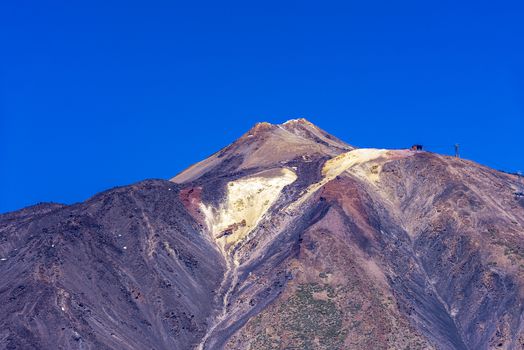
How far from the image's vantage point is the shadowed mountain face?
104688 mm

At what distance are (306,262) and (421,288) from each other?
12380mm

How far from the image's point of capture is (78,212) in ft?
425

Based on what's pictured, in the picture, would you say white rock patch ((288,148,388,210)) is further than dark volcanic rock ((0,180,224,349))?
Yes

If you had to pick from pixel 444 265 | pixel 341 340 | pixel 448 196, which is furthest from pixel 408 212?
pixel 341 340

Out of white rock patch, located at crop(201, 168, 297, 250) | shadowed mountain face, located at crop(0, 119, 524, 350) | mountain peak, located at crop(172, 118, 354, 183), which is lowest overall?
shadowed mountain face, located at crop(0, 119, 524, 350)

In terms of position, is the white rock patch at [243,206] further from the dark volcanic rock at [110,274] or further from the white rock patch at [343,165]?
the white rock patch at [343,165]

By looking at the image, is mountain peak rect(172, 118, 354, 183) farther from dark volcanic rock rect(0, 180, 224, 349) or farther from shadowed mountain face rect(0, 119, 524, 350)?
dark volcanic rock rect(0, 180, 224, 349)

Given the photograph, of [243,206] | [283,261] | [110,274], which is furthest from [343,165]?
[110,274]

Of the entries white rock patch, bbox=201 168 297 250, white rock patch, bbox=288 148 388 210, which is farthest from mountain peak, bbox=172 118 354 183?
white rock patch, bbox=201 168 297 250

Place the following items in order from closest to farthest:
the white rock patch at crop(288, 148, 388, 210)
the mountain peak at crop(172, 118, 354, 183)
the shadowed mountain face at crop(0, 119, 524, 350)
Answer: the shadowed mountain face at crop(0, 119, 524, 350) → the white rock patch at crop(288, 148, 388, 210) → the mountain peak at crop(172, 118, 354, 183)

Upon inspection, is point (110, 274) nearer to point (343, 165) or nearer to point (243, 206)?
point (243, 206)

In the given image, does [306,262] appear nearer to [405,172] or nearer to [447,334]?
[447,334]

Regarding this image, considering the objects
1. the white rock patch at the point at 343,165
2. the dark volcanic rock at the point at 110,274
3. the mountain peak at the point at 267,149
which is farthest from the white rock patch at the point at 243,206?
the mountain peak at the point at 267,149

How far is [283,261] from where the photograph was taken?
115938mm
